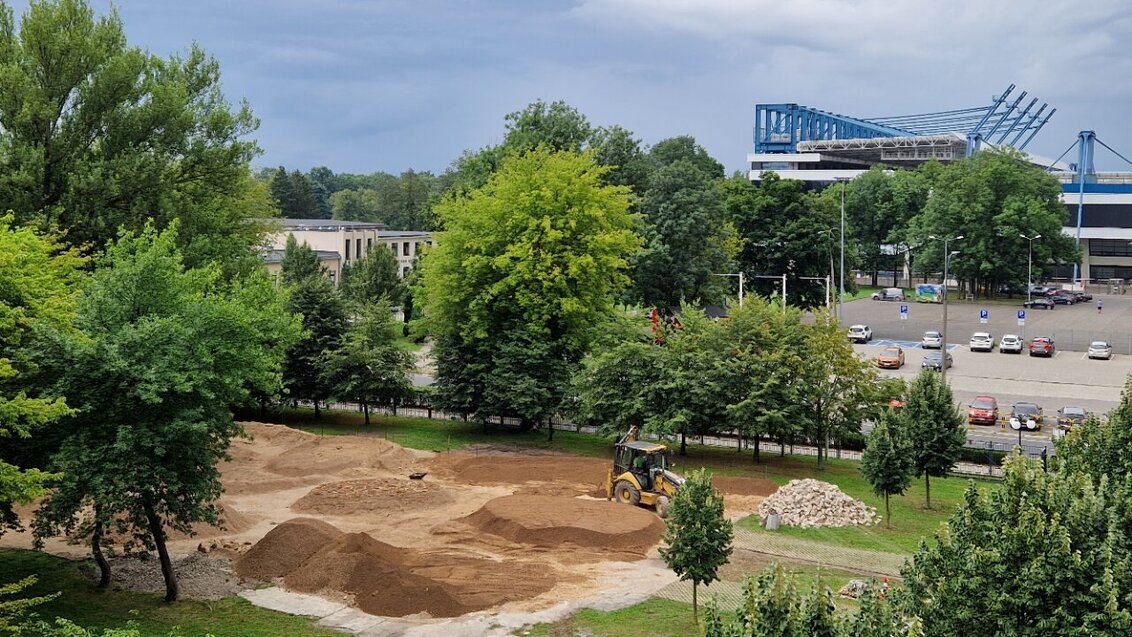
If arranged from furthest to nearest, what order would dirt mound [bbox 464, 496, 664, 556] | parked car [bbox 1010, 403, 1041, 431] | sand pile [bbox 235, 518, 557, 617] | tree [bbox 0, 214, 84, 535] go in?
parked car [bbox 1010, 403, 1041, 431], dirt mound [bbox 464, 496, 664, 556], sand pile [bbox 235, 518, 557, 617], tree [bbox 0, 214, 84, 535]

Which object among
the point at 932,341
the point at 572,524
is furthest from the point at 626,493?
the point at 932,341

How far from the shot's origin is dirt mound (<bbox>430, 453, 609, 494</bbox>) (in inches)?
1455

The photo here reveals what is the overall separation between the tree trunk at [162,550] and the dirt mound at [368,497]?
28.4ft

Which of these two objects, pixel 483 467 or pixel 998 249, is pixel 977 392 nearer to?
pixel 483 467

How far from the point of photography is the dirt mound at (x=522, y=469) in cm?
3697

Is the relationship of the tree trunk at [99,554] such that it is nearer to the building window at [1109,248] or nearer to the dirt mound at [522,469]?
the dirt mound at [522,469]

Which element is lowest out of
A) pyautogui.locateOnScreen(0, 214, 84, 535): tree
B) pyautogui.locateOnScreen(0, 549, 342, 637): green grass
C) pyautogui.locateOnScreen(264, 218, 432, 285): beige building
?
pyautogui.locateOnScreen(0, 549, 342, 637): green grass

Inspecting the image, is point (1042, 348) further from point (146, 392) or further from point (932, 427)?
point (146, 392)

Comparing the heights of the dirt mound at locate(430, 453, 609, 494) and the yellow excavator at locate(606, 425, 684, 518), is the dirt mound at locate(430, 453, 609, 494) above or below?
below

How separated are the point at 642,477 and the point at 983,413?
24.6 m

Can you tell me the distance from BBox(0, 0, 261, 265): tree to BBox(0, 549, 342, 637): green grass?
1552cm

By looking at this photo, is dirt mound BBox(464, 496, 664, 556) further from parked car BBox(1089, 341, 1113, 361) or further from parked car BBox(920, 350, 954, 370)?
parked car BBox(1089, 341, 1113, 361)

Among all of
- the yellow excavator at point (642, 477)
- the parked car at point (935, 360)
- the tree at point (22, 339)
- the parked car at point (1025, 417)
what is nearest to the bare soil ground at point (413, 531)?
the yellow excavator at point (642, 477)

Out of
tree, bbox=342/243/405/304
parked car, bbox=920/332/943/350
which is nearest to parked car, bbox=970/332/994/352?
parked car, bbox=920/332/943/350
